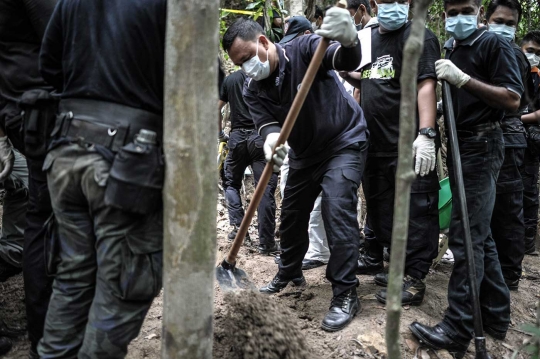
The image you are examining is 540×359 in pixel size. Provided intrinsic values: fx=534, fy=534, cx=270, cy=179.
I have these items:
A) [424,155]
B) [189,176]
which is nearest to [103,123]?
[189,176]

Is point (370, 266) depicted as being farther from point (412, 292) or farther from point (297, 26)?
point (297, 26)

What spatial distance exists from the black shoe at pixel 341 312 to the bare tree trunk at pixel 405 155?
1.86 m

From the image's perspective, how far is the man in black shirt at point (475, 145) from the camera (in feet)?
11.6

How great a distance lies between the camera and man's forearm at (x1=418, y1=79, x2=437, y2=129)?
3.90 meters

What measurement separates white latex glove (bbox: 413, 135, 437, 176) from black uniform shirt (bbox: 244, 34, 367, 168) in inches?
18.9

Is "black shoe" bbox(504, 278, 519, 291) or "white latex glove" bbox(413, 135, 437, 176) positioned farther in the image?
"black shoe" bbox(504, 278, 519, 291)

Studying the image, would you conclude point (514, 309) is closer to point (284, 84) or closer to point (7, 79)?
point (284, 84)

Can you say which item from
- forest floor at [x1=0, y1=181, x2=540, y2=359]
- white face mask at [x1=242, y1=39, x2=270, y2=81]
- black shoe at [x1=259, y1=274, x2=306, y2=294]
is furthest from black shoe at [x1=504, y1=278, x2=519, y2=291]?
white face mask at [x1=242, y1=39, x2=270, y2=81]

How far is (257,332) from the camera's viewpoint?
127 inches

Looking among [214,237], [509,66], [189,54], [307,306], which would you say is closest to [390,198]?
[307,306]

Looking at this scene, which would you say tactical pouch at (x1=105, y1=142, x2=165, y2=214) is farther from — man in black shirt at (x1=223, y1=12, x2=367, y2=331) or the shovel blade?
man in black shirt at (x1=223, y1=12, x2=367, y2=331)

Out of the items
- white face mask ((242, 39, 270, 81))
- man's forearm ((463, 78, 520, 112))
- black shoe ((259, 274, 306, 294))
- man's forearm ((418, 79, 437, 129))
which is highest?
white face mask ((242, 39, 270, 81))

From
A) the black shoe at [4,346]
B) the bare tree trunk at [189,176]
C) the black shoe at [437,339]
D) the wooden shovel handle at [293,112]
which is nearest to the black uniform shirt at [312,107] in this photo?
the wooden shovel handle at [293,112]

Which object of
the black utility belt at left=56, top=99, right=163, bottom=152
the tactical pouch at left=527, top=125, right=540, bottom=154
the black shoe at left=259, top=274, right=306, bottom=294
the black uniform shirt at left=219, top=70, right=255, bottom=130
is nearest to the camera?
the black utility belt at left=56, top=99, right=163, bottom=152
